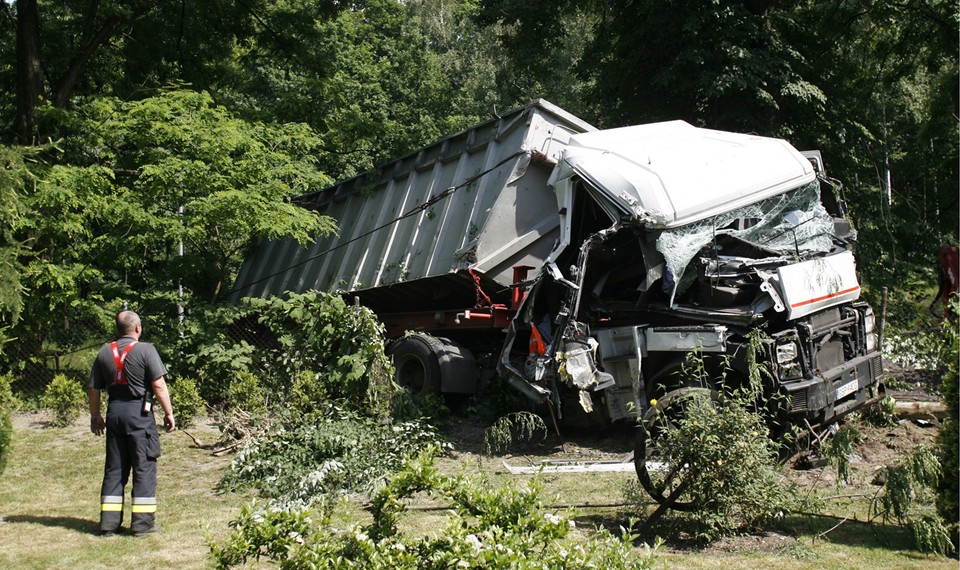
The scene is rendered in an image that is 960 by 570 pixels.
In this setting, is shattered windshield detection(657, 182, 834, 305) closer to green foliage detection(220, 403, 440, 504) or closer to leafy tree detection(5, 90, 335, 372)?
green foliage detection(220, 403, 440, 504)

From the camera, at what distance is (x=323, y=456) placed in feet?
25.4

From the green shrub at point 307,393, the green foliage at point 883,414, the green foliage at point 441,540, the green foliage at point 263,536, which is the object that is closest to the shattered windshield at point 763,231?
the green foliage at point 883,414

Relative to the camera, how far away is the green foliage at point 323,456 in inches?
282

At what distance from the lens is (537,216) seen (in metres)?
10.7

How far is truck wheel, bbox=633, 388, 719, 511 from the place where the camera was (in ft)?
18.6

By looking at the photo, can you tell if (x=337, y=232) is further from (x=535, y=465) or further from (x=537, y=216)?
(x=535, y=465)

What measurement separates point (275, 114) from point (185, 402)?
628 centimetres

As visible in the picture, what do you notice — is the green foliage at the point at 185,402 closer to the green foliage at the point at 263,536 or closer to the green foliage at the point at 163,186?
the green foliage at the point at 163,186

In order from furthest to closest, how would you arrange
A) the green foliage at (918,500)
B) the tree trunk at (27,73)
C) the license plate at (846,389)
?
the tree trunk at (27,73)
the license plate at (846,389)
the green foliage at (918,500)

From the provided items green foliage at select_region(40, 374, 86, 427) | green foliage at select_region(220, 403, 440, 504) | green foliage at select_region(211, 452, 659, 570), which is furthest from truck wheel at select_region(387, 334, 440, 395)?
green foliage at select_region(211, 452, 659, 570)

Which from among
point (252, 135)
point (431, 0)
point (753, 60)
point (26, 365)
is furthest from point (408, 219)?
point (431, 0)

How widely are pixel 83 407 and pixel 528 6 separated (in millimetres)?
12193

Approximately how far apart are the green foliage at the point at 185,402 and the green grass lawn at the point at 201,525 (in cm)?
129

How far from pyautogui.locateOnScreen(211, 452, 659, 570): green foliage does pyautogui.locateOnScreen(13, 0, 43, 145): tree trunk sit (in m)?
11.2
